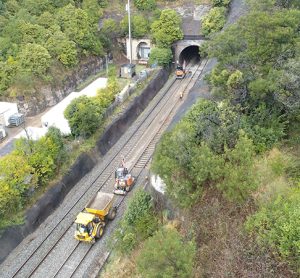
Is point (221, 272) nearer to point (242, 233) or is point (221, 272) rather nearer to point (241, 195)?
point (242, 233)

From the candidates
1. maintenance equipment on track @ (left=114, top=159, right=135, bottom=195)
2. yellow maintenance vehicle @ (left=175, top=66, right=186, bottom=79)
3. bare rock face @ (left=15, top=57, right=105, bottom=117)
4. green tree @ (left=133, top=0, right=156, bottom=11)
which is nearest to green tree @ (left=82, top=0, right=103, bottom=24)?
green tree @ (left=133, top=0, right=156, bottom=11)

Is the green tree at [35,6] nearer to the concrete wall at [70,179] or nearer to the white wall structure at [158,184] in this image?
the concrete wall at [70,179]

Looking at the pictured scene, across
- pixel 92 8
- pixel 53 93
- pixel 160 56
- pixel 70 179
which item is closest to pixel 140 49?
pixel 160 56

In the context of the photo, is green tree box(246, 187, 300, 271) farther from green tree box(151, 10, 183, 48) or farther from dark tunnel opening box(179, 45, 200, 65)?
dark tunnel opening box(179, 45, 200, 65)

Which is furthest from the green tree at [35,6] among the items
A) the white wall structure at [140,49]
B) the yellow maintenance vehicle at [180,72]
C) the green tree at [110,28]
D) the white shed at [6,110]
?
the yellow maintenance vehicle at [180,72]

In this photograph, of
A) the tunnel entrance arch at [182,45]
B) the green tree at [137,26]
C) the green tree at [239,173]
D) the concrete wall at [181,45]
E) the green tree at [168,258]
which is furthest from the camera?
→ the green tree at [137,26]
